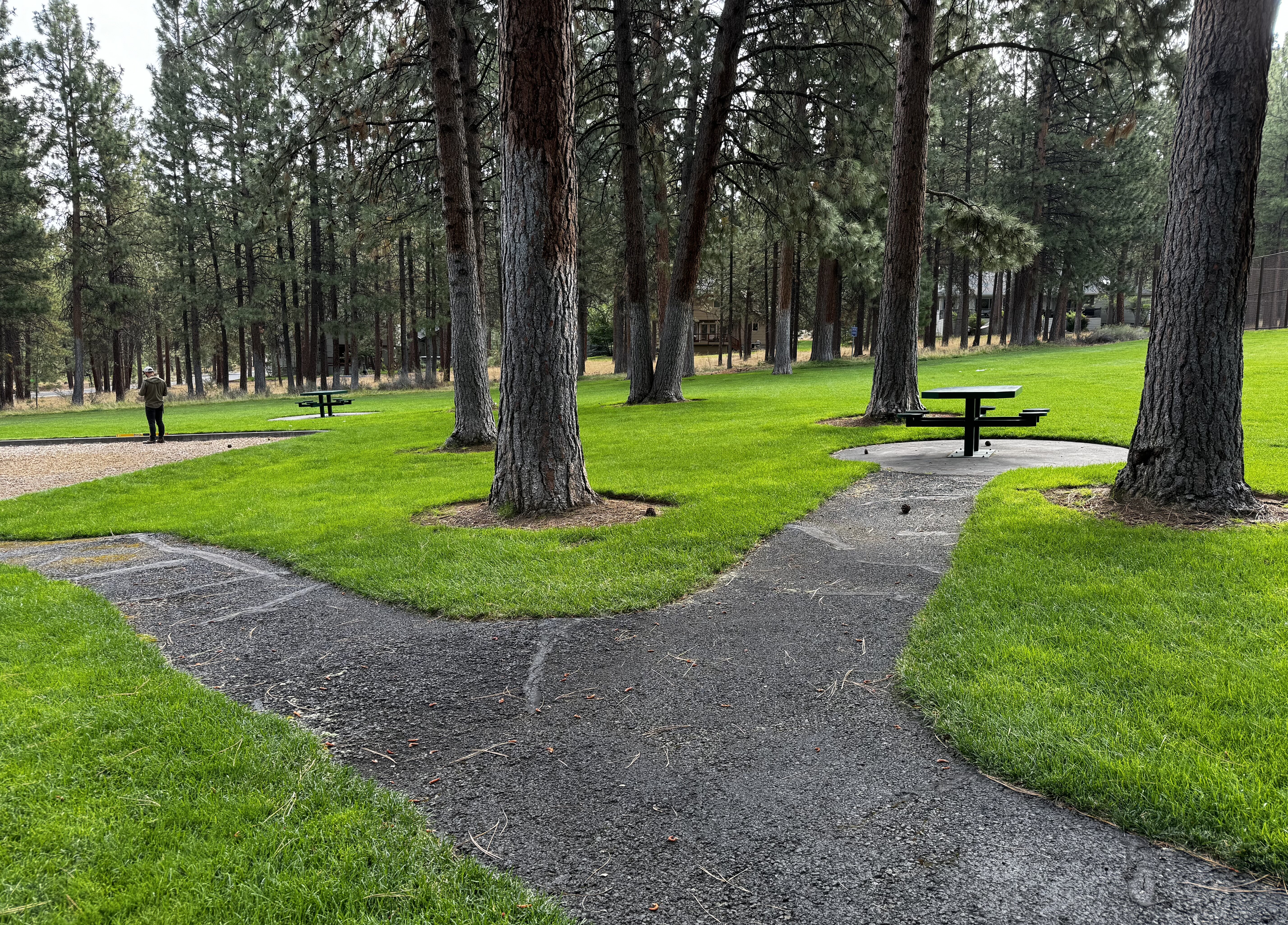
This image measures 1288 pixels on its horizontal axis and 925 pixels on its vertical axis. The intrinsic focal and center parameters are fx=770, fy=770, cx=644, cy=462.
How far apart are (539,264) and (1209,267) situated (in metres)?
5.23

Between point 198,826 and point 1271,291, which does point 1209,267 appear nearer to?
point 198,826

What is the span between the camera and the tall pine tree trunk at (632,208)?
17719mm

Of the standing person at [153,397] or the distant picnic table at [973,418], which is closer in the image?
the distant picnic table at [973,418]

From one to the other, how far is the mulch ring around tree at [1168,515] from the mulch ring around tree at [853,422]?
5372 millimetres

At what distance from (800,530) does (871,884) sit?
4.20 meters

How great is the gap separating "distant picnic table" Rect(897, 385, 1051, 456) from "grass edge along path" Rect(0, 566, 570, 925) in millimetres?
7685

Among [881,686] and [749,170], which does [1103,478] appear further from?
[749,170]

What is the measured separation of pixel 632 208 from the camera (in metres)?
18.7

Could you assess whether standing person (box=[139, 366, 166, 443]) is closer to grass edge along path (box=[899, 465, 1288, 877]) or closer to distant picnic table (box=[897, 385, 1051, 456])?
distant picnic table (box=[897, 385, 1051, 456])

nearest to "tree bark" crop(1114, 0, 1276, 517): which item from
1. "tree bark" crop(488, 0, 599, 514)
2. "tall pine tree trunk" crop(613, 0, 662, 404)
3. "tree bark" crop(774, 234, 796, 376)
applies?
"tree bark" crop(488, 0, 599, 514)

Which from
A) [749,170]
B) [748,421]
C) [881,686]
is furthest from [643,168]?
[881,686]

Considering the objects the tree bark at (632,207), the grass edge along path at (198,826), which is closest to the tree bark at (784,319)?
the tree bark at (632,207)

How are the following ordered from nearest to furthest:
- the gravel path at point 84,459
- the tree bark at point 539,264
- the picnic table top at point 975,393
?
the tree bark at point 539,264 → the picnic table top at point 975,393 → the gravel path at point 84,459

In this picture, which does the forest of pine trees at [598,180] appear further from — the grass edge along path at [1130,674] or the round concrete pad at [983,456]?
the grass edge along path at [1130,674]
